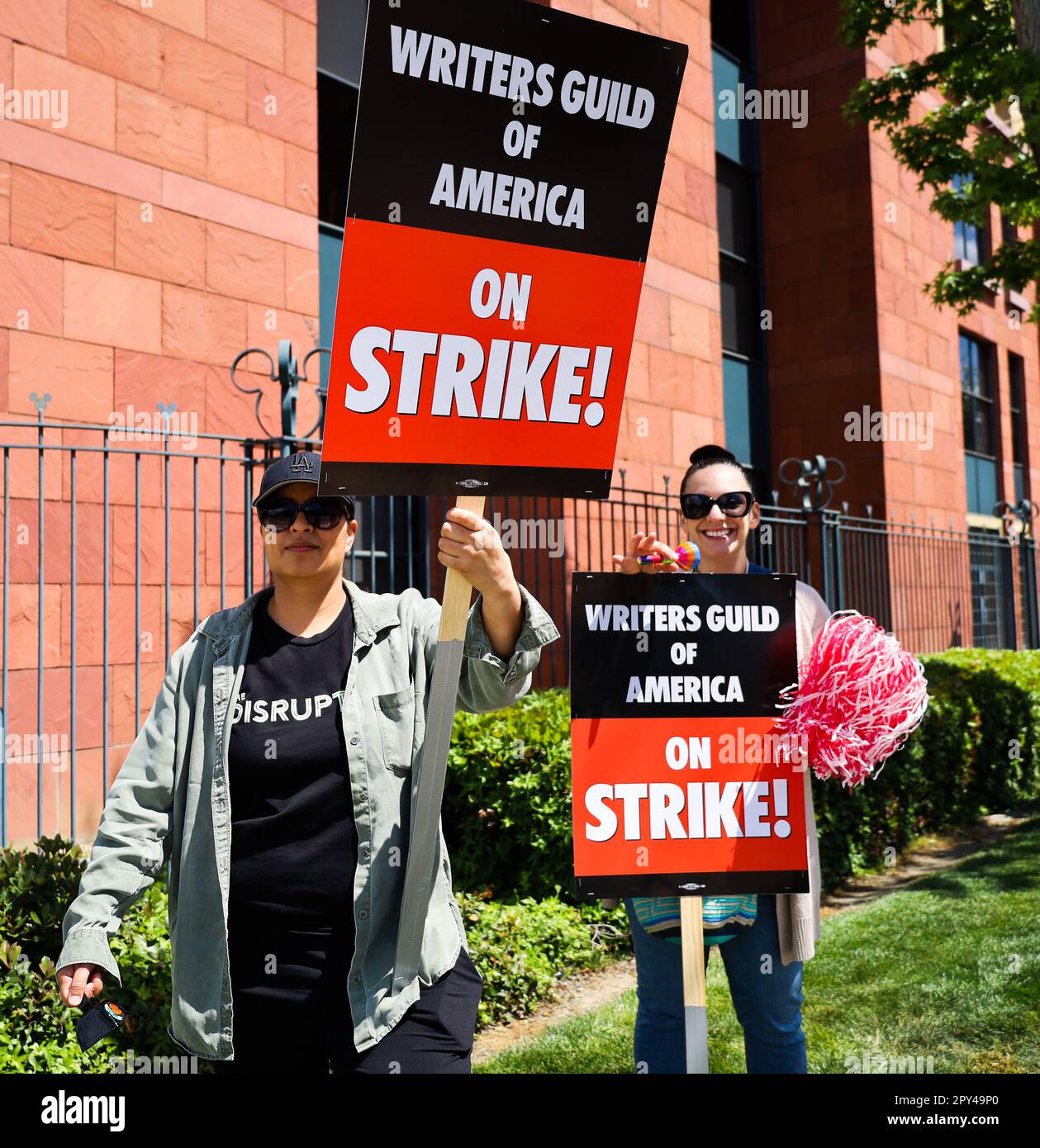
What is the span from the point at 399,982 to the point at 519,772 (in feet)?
11.6

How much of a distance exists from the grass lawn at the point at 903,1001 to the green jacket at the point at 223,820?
7.46ft

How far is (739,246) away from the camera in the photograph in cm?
1703

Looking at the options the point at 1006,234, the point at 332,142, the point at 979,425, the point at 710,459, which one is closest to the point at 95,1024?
the point at 710,459

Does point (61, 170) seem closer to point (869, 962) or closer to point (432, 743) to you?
point (432, 743)

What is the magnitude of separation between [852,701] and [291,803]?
56.1 inches

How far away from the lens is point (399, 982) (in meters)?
2.32

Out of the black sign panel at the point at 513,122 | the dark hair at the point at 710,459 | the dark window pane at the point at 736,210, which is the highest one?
the dark window pane at the point at 736,210

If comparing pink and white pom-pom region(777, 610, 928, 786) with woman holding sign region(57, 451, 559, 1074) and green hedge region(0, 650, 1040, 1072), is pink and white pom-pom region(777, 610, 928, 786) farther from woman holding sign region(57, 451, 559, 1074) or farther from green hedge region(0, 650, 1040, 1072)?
green hedge region(0, 650, 1040, 1072)

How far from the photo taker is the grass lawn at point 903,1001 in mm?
4324

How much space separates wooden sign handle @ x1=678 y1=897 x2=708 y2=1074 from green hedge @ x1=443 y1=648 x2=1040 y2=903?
2.49m

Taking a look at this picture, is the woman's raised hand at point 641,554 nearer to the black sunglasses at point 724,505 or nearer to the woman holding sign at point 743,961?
the woman holding sign at point 743,961

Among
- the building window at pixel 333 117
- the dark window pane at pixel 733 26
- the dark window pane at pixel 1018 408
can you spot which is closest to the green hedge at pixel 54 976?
the building window at pixel 333 117

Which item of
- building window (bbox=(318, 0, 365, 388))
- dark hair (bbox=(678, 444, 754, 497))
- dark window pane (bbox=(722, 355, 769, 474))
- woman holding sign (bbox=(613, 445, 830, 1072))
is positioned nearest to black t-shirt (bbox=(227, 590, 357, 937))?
woman holding sign (bbox=(613, 445, 830, 1072))
